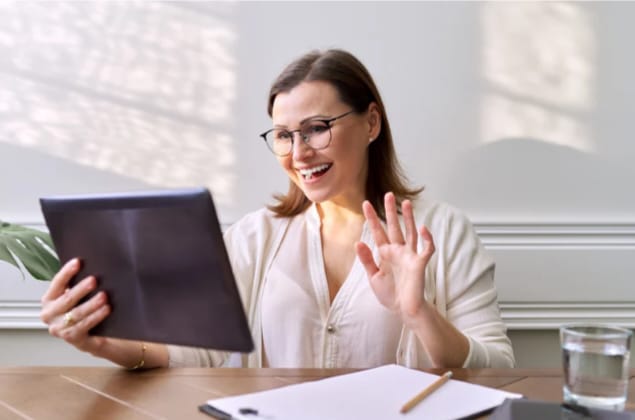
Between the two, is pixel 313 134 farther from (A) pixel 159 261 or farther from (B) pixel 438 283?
(A) pixel 159 261

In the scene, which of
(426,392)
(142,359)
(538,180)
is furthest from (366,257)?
(538,180)

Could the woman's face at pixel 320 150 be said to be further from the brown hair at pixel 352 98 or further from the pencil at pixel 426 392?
the pencil at pixel 426 392

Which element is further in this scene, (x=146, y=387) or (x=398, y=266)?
(x=398, y=266)

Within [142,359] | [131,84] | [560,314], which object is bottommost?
[560,314]

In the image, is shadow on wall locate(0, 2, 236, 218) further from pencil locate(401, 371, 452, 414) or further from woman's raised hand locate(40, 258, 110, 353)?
pencil locate(401, 371, 452, 414)

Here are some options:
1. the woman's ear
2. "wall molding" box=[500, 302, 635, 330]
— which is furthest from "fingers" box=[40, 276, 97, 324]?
"wall molding" box=[500, 302, 635, 330]

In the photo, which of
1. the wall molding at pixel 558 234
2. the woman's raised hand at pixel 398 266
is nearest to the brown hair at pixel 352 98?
the wall molding at pixel 558 234

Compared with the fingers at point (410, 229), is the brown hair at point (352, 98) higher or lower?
higher

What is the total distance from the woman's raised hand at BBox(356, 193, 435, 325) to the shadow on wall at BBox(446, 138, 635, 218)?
0.81 metres

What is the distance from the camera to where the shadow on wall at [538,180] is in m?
2.00

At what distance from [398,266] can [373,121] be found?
57 centimetres

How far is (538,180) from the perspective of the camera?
201cm

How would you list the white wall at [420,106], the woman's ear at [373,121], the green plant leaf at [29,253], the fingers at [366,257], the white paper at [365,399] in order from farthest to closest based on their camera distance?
the white wall at [420,106], the woman's ear at [373,121], the green plant leaf at [29,253], the fingers at [366,257], the white paper at [365,399]

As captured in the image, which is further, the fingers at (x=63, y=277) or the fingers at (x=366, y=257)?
the fingers at (x=366, y=257)
